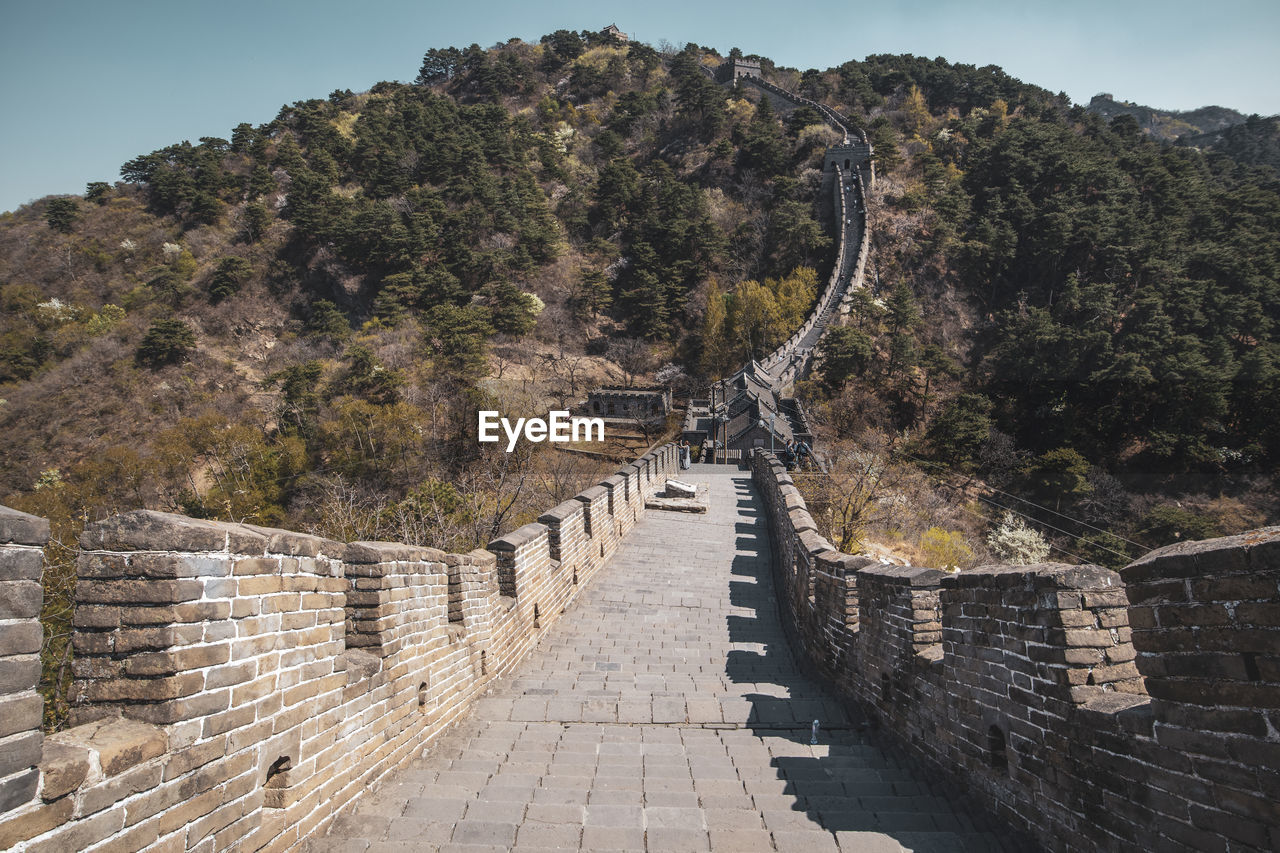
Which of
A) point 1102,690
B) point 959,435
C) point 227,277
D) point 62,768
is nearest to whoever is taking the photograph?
point 62,768

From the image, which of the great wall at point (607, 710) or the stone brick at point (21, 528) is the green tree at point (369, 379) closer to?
the great wall at point (607, 710)

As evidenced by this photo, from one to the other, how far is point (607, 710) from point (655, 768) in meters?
1.27

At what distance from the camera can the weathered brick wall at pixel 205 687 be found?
1.72 m

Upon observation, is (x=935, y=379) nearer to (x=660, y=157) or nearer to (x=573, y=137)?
(x=660, y=157)

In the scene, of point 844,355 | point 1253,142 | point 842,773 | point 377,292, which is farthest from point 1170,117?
point 842,773

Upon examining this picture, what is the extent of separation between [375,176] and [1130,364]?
194 feet

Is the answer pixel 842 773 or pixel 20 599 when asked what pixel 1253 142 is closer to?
pixel 842 773

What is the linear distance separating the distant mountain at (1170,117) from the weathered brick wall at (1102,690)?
530ft

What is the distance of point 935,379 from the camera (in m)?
45.7

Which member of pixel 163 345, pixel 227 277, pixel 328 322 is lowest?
pixel 163 345

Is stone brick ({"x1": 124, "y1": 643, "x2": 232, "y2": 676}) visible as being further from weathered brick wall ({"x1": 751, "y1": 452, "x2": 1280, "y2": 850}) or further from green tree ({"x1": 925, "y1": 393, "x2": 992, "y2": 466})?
green tree ({"x1": 925, "y1": 393, "x2": 992, "y2": 466})

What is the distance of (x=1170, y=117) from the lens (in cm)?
13475

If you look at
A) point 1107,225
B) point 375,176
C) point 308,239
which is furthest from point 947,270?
point 308,239

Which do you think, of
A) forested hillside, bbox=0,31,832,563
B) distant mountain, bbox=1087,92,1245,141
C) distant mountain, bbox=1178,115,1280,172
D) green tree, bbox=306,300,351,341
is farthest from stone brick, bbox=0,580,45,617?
distant mountain, bbox=1087,92,1245,141
